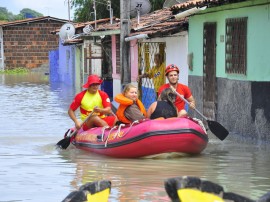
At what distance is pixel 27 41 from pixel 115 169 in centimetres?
4550

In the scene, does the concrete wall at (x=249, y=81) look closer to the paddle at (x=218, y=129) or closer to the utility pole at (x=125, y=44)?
the paddle at (x=218, y=129)

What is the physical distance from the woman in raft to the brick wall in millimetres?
43698

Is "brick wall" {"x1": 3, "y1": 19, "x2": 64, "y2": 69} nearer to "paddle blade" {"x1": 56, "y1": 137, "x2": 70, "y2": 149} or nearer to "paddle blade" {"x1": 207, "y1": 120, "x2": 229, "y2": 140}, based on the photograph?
"paddle blade" {"x1": 56, "y1": 137, "x2": 70, "y2": 149}

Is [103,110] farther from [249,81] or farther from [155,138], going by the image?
[249,81]

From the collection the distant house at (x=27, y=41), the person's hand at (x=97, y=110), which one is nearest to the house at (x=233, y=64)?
the person's hand at (x=97, y=110)

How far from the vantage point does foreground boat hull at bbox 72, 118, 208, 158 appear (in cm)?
1206

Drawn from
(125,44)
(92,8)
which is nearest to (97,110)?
(125,44)

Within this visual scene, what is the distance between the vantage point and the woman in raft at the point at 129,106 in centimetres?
1255

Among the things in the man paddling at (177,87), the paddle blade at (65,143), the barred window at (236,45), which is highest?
the barred window at (236,45)

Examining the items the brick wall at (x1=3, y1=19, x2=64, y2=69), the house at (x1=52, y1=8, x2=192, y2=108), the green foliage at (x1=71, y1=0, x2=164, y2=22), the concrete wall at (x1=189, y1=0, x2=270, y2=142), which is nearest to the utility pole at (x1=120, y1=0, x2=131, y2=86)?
the house at (x1=52, y1=8, x2=192, y2=108)

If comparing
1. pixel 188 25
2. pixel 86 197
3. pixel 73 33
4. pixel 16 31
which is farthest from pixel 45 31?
pixel 86 197

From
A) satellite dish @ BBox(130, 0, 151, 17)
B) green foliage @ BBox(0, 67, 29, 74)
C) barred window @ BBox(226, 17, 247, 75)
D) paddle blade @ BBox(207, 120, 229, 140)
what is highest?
satellite dish @ BBox(130, 0, 151, 17)

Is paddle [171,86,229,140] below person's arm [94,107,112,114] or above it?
below

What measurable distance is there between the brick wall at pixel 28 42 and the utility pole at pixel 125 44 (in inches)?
1300
